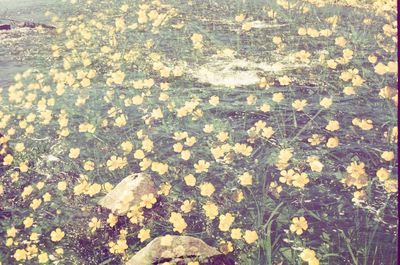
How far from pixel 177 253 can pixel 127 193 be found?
0.76m

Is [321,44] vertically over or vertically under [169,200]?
over

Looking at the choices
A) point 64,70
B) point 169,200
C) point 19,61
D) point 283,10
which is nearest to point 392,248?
point 169,200

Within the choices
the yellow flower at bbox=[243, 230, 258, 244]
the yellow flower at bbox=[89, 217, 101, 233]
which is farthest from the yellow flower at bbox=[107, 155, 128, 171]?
the yellow flower at bbox=[243, 230, 258, 244]

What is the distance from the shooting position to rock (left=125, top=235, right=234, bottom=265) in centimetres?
286

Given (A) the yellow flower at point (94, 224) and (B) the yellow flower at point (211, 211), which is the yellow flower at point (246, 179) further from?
(A) the yellow flower at point (94, 224)

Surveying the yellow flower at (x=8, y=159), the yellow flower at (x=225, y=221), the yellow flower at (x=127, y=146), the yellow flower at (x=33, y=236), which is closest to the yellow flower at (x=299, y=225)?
the yellow flower at (x=225, y=221)

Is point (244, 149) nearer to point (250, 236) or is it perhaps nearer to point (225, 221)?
point (225, 221)

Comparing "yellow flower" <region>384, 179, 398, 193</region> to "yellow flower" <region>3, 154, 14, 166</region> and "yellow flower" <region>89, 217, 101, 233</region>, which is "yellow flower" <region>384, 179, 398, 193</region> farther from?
"yellow flower" <region>3, 154, 14, 166</region>

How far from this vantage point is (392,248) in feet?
9.39

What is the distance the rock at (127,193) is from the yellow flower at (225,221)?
0.69m

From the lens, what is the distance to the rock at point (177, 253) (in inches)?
113

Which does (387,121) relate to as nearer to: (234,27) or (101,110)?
(101,110)

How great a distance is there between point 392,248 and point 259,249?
2.73 feet

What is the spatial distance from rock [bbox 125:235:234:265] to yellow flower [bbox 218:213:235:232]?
0.19 m
